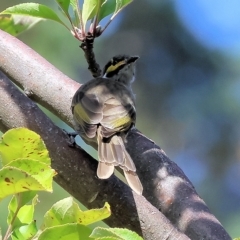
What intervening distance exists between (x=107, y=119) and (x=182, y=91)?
5264 millimetres

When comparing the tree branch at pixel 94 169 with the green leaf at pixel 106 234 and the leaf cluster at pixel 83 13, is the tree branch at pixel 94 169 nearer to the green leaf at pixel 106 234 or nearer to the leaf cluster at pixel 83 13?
the leaf cluster at pixel 83 13

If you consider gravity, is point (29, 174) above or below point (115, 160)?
above

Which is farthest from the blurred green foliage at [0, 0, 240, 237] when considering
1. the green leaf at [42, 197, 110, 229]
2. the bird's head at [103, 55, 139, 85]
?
the green leaf at [42, 197, 110, 229]

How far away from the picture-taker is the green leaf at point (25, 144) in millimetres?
1274

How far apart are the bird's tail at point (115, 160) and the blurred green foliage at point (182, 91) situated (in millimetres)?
4112

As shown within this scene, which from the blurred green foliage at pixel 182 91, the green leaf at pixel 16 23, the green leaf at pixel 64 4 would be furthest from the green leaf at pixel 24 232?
the blurred green foliage at pixel 182 91

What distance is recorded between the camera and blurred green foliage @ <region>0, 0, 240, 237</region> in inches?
273

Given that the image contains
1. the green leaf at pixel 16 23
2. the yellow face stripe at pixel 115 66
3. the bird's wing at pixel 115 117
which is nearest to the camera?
the green leaf at pixel 16 23

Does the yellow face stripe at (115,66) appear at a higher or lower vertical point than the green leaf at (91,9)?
lower

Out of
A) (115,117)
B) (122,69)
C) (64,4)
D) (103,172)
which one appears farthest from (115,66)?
(103,172)

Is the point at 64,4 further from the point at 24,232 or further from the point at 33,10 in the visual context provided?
the point at 24,232

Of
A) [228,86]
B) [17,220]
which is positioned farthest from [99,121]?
[228,86]

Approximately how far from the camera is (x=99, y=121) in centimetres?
251

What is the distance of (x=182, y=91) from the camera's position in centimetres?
773
